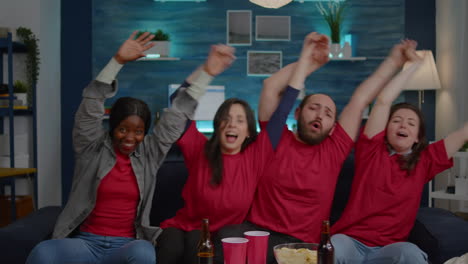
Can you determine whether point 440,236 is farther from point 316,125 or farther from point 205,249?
point 205,249

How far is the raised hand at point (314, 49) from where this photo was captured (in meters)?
2.62

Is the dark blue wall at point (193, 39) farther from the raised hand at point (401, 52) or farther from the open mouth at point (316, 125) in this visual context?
the open mouth at point (316, 125)

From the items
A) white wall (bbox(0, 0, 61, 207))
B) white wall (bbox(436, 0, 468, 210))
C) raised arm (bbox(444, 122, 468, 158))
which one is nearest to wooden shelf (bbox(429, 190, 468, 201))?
white wall (bbox(436, 0, 468, 210))

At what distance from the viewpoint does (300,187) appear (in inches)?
101

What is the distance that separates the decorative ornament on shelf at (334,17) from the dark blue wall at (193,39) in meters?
0.08

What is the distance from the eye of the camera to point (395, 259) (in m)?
2.28

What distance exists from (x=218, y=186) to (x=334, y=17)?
386 centimetres

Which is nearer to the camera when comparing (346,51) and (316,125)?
(316,125)

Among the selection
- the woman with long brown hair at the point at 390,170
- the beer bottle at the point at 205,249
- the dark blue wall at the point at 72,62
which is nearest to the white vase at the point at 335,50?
the dark blue wall at the point at 72,62

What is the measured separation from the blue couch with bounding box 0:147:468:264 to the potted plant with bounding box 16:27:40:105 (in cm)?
250

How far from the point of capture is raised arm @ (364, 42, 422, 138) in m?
2.66

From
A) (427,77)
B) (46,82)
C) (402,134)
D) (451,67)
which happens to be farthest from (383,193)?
(46,82)

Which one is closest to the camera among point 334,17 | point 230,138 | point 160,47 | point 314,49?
point 230,138

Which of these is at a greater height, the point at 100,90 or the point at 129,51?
the point at 129,51
